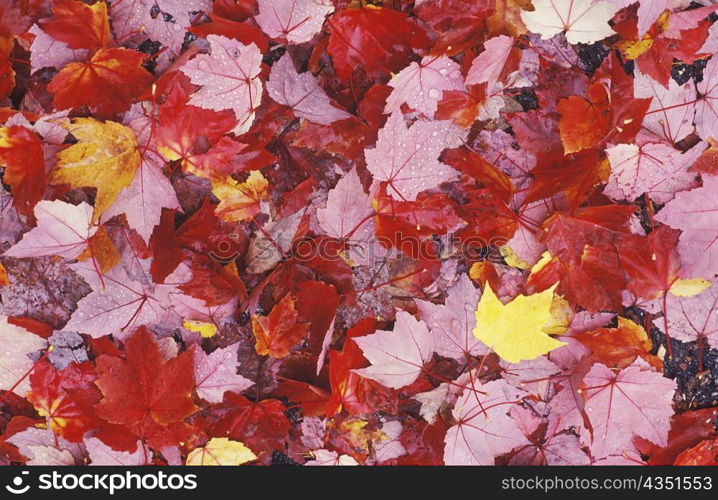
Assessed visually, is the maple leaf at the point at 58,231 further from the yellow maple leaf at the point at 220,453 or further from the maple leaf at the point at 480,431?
the maple leaf at the point at 480,431

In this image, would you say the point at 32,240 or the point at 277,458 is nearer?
the point at 32,240

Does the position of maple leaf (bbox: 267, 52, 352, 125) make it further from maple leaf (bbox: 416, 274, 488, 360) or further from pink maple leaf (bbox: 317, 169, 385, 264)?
maple leaf (bbox: 416, 274, 488, 360)

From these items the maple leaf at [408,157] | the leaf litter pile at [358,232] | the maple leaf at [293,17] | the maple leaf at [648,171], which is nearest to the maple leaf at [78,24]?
the leaf litter pile at [358,232]

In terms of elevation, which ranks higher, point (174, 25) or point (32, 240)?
point (174, 25)

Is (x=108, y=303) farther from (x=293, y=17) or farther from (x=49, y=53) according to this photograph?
(x=293, y=17)

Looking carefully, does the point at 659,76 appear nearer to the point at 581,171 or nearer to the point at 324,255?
the point at 581,171

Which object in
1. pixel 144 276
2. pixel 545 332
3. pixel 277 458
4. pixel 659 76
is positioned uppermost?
pixel 659 76

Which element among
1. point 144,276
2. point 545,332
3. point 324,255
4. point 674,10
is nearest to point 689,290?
point 545,332
